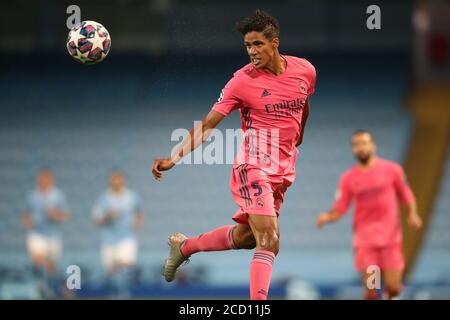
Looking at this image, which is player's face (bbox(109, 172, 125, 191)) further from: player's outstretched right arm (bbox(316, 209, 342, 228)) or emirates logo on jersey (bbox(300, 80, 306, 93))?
emirates logo on jersey (bbox(300, 80, 306, 93))

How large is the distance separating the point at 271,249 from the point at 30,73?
42.9 ft

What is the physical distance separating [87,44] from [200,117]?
9742 millimetres

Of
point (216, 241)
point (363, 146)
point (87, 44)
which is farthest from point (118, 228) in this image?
point (87, 44)

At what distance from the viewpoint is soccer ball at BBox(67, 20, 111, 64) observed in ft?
27.1

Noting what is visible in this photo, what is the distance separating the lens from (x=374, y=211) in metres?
11.1

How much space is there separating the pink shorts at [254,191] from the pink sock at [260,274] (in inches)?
12.1

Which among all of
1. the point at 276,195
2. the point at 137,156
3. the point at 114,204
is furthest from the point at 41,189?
the point at 276,195

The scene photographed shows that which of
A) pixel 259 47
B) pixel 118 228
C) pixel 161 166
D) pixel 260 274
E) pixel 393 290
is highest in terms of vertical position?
pixel 118 228

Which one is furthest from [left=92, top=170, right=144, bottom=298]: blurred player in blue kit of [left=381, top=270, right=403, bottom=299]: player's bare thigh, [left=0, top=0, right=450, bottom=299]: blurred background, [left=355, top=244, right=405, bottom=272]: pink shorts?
[left=381, top=270, right=403, bottom=299]: player's bare thigh

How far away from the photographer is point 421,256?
16.5 metres

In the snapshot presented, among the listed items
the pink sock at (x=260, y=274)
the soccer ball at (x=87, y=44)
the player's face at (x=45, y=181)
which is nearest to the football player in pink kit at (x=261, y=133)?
the pink sock at (x=260, y=274)

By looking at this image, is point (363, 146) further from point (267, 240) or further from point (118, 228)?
point (118, 228)
